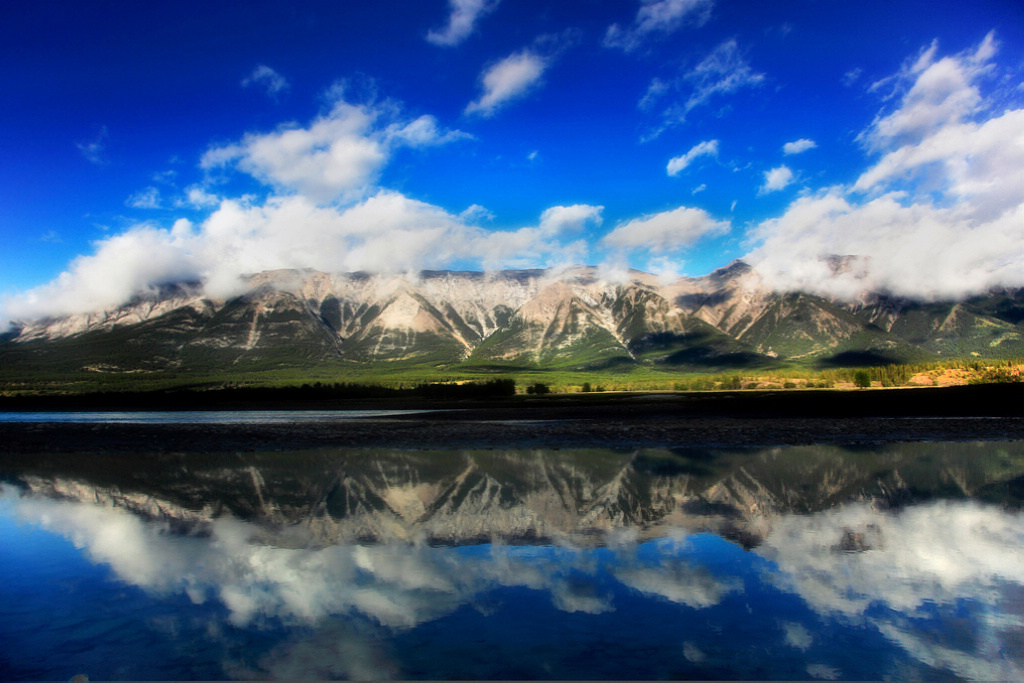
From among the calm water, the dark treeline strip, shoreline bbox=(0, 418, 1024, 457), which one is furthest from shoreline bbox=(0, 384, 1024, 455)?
the dark treeline strip

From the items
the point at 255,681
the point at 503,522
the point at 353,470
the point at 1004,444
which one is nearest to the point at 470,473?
the point at 353,470

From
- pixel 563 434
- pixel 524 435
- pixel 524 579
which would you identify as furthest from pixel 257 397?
pixel 524 579

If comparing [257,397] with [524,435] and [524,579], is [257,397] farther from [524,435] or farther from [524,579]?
[524,579]

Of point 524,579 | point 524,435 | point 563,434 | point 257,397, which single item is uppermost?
point 524,579

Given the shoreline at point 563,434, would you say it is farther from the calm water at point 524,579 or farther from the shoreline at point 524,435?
the calm water at point 524,579

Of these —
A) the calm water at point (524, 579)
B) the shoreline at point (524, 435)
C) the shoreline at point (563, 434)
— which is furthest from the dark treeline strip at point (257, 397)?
the calm water at point (524, 579)

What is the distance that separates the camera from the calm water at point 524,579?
8664 mm

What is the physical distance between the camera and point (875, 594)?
11.2 m

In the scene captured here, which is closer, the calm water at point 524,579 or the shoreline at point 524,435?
the calm water at point 524,579

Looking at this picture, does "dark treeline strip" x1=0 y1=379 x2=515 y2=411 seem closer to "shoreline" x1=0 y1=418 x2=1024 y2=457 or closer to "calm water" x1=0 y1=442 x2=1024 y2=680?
"shoreline" x1=0 y1=418 x2=1024 y2=457

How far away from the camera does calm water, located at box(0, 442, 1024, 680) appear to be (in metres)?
8.66

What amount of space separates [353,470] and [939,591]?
23829 millimetres

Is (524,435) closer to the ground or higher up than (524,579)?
closer to the ground

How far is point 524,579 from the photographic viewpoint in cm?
1229
